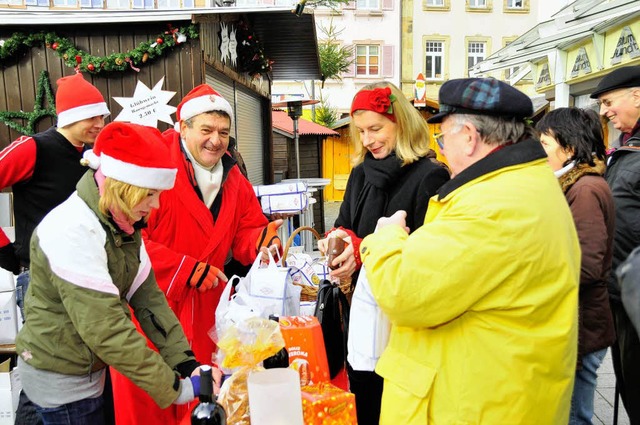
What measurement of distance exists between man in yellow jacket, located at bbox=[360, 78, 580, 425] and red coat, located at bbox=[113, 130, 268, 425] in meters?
1.31

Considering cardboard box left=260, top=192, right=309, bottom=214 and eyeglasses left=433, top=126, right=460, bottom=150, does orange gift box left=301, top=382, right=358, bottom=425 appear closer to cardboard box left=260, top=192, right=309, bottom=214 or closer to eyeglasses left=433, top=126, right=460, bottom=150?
eyeglasses left=433, top=126, right=460, bottom=150

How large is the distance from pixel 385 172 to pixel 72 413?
1.57 meters

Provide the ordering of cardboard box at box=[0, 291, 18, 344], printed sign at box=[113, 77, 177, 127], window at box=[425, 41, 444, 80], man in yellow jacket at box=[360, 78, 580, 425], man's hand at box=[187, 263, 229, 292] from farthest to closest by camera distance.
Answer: window at box=[425, 41, 444, 80] → printed sign at box=[113, 77, 177, 127] → cardboard box at box=[0, 291, 18, 344] → man's hand at box=[187, 263, 229, 292] → man in yellow jacket at box=[360, 78, 580, 425]

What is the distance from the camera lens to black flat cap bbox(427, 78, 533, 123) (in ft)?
4.77

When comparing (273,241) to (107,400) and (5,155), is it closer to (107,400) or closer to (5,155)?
(107,400)

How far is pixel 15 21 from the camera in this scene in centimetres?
411

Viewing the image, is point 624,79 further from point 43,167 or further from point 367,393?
point 43,167

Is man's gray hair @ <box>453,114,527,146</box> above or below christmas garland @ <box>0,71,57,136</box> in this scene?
below

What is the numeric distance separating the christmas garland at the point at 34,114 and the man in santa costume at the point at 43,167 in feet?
4.57

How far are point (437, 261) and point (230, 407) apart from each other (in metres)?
0.83

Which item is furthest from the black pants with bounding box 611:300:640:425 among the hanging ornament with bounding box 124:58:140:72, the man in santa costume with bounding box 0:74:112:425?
the hanging ornament with bounding box 124:58:140:72

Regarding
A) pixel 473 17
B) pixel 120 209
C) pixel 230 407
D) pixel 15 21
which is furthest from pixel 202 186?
pixel 473 17

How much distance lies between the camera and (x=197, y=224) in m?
2.70

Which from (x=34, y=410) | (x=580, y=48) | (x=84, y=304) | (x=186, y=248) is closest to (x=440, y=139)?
(x=84, y=304)
